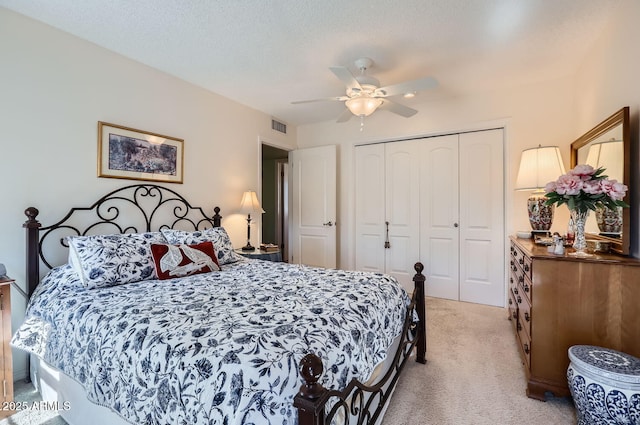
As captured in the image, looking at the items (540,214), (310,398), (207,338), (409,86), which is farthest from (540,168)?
(207,338)

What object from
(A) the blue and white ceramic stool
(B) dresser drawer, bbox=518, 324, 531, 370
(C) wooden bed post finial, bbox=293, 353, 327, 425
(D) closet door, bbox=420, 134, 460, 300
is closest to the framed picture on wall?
(C) wooden bed post finial, bbox=293, 353, 327, 425

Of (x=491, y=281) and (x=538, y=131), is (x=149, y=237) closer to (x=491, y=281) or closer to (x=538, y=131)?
(x=491, y=281)

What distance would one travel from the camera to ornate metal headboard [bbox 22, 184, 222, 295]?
2.11 m

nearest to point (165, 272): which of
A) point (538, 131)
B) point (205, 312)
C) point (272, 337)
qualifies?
point (205, 312)

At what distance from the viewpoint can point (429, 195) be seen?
4016 millimetres

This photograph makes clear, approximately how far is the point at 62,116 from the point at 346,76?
2213mm

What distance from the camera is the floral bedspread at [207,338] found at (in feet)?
3.30

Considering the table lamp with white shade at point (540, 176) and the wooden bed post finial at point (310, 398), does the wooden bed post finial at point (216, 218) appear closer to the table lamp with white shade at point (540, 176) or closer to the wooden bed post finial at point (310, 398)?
the wooden bed post finial at point (310, 398)

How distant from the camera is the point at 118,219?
2672mm

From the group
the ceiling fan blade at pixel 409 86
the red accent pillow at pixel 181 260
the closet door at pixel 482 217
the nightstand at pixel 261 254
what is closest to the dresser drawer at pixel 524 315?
the closet door at pixel 482 217

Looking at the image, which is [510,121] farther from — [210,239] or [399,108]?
[210,239]

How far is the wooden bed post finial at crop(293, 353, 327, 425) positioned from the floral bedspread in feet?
0.40

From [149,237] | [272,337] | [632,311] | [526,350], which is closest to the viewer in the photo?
[272,337]

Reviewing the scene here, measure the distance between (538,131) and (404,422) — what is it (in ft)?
10.8
